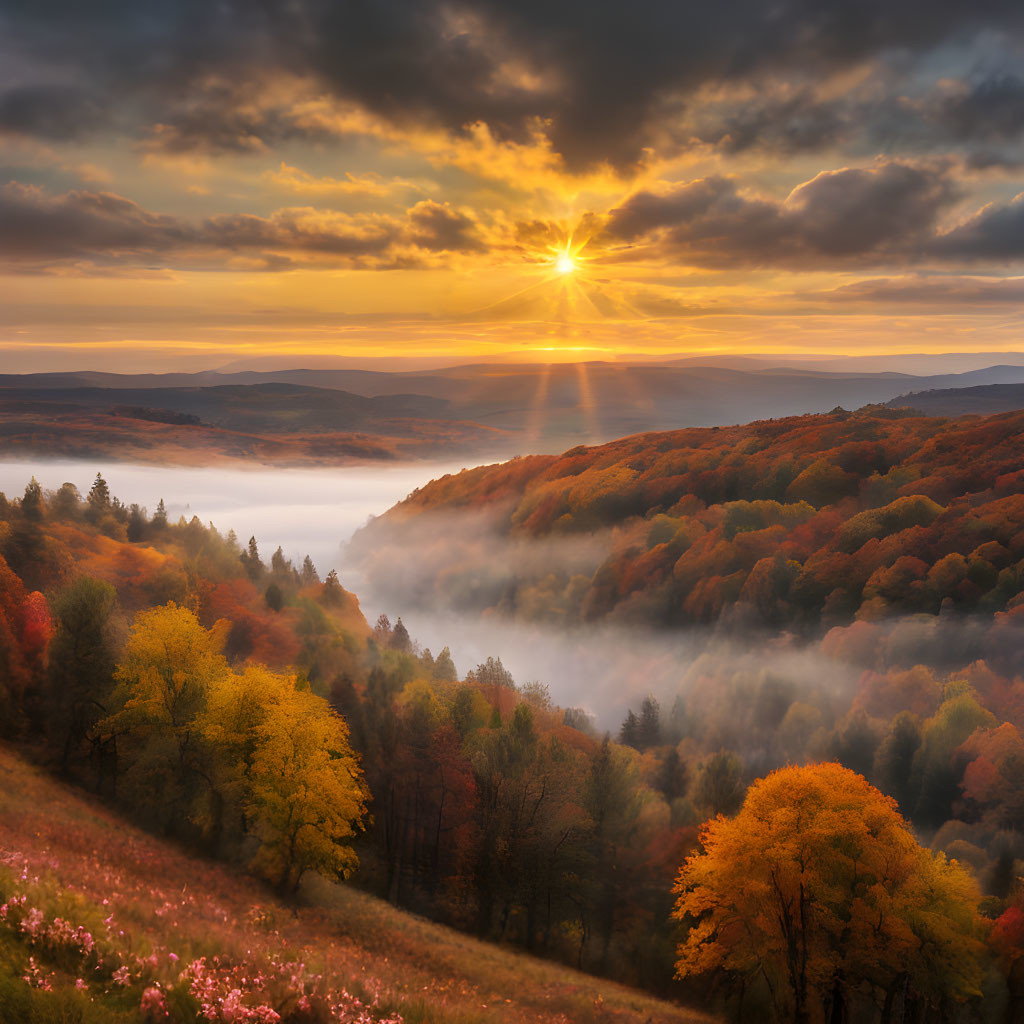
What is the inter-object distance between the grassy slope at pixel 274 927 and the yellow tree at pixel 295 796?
2223 millimetres

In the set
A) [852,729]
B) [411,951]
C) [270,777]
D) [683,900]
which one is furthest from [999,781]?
[270,777]

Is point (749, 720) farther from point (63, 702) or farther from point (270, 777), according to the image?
point (63, 702)

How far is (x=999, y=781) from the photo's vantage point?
227 feet

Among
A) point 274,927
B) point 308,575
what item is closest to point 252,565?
point 308,575

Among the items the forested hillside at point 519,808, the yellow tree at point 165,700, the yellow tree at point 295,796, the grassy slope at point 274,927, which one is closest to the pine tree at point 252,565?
the forested hillside at point 519,808

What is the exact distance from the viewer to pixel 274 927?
29969 millimetres

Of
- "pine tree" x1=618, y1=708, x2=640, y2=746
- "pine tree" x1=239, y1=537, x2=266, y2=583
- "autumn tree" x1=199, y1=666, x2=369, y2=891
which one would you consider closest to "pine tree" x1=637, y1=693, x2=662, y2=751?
"pine tree" x1=618, y1=708, x2=640, y2=746

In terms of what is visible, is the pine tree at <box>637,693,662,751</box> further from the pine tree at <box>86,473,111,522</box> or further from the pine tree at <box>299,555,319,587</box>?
the pine tree at <box>86,473,111,522</box>

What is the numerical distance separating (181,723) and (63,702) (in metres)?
8.67

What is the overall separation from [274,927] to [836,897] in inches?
1001

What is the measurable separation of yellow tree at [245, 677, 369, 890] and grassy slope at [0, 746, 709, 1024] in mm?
2223

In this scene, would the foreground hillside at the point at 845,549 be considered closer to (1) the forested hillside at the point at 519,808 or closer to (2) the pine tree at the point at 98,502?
(1) the forested hillside at the point at 519,808

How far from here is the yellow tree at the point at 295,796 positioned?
40625mm

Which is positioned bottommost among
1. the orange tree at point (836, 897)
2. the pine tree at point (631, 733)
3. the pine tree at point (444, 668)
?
the pine tree at point (631, 733)
